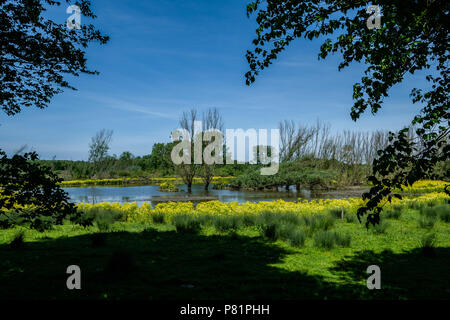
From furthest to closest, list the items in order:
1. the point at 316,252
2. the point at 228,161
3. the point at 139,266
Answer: the point at 228,161, the point at 316,252, the point at 139,266

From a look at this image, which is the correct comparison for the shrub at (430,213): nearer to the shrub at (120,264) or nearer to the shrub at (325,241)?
the shrub at (325,241)

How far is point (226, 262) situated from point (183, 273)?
3.03 feet

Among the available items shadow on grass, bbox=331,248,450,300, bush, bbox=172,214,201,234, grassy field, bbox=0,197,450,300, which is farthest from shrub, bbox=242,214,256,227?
shadow on grass, bbox=331,248,450,300

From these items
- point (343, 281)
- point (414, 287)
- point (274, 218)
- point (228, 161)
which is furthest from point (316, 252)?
point (228, 161)

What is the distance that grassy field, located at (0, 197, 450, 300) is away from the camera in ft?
12.6

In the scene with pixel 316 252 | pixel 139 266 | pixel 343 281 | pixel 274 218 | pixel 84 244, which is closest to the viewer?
pixel 343 281

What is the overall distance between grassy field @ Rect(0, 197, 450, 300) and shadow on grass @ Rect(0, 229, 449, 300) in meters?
0.01

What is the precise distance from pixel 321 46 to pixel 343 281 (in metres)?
3.35

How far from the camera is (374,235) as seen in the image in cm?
766

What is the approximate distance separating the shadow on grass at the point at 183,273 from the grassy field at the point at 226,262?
14 millimetres

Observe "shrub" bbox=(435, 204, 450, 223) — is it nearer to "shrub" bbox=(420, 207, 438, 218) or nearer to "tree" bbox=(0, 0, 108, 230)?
"shrub" bbox=(420, 207, 438, 218)

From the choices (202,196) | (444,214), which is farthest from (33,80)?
(202,196)

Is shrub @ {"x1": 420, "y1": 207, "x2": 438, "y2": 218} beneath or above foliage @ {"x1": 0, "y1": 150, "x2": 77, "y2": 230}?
beneath
